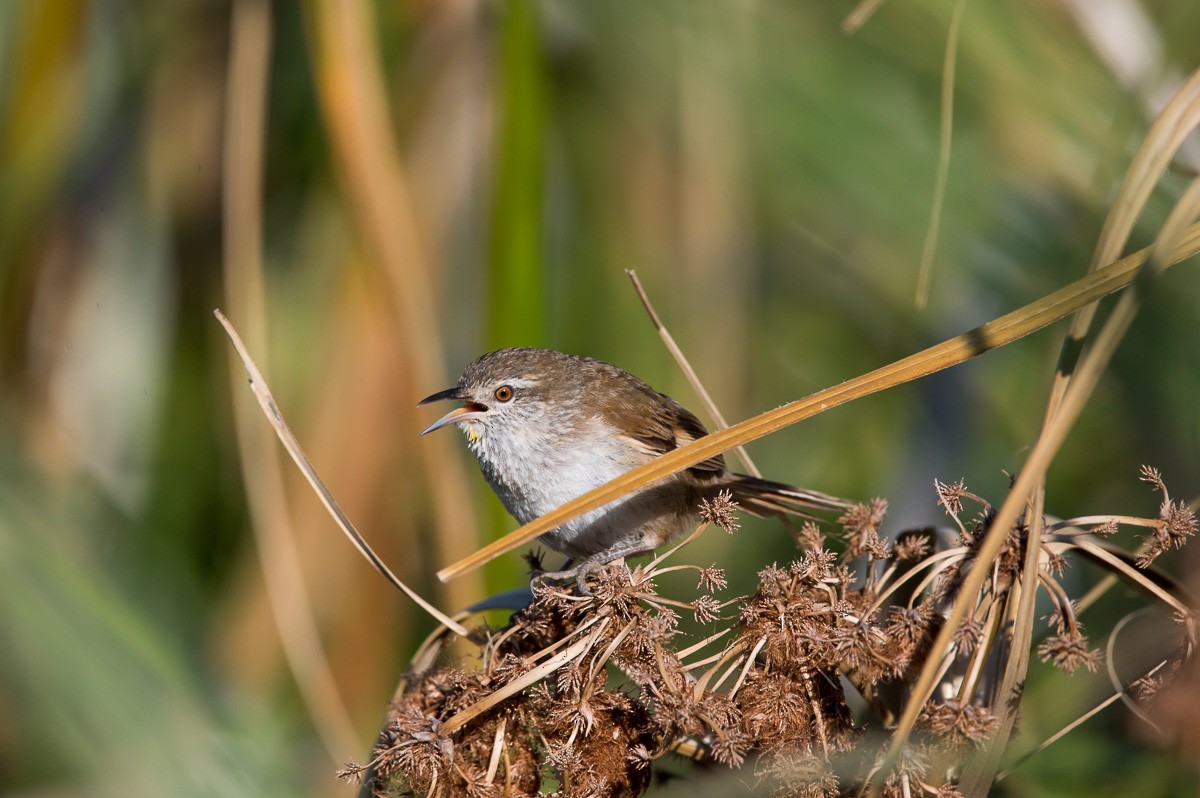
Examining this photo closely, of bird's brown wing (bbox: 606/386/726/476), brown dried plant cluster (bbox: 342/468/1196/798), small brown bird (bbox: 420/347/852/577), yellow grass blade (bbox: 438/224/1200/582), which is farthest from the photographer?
bird's brown wing (bbox: 606/386/726/476)

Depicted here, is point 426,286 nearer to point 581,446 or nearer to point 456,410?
point 456,410

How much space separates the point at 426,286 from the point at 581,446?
0.85 m

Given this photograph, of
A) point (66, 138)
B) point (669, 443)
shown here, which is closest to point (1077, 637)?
point (669, 443)

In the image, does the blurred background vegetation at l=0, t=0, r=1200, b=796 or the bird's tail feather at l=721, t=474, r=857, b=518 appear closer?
the bird's tail feather at l=721, t=474, r=857, b=518

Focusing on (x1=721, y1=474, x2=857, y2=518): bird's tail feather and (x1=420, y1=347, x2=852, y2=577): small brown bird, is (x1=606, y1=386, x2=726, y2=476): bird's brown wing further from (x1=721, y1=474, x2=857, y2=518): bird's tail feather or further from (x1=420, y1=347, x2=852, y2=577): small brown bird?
(x1=721, y1=474, x2=857, y2=518): bird's tail feather

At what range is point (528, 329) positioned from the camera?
335 cm

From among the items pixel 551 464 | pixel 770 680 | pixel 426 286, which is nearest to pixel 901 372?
pixel 770 680

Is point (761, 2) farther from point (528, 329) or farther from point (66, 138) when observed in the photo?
point (66, 138)

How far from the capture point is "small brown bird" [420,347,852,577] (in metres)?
2.86

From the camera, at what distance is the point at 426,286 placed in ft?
11.3

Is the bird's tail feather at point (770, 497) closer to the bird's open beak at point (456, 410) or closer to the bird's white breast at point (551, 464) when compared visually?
the bird's white breast at point (551, 464)

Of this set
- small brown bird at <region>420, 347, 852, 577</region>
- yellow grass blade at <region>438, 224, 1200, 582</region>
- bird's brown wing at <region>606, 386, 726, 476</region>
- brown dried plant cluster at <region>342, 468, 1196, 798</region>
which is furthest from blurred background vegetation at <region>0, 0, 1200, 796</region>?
yellow grass blade at <region>438, 224, 1200, 582</region>

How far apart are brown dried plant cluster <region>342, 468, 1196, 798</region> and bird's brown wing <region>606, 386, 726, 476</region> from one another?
1.27 meters

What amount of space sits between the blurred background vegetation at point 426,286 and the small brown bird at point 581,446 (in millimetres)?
278
